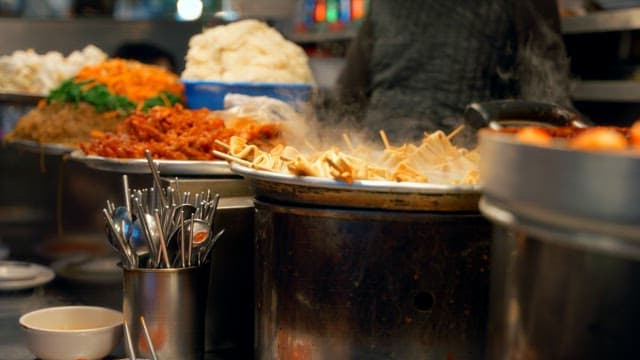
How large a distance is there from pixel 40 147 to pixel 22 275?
45 centimetres

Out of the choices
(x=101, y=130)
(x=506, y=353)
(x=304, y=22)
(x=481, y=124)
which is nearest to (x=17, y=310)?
(x=101, y=130)

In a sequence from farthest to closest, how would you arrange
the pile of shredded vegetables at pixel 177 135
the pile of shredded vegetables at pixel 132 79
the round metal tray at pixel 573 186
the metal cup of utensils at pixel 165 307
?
the pile of shredded vegetables at pixel 132 79, the pile of shredded vegetables at pixel 177 135, the metal cup of utensils at pixel 165 307, the round metal tray at pixel 573 186

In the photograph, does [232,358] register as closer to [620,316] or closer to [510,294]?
[510,294]

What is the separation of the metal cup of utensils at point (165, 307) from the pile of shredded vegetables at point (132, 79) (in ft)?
Result: 4.65

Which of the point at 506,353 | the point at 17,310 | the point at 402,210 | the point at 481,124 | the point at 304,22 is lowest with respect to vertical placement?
the point at 17,310

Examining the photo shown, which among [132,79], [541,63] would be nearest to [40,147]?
[132,79]

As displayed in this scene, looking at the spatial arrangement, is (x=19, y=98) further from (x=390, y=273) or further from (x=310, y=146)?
(x=390, y=273)

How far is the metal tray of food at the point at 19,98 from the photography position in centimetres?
328

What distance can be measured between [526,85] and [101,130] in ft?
4.96

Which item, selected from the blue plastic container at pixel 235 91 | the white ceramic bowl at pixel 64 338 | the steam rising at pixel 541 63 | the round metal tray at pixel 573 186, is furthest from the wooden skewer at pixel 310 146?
the steam rising at pixel 541 63

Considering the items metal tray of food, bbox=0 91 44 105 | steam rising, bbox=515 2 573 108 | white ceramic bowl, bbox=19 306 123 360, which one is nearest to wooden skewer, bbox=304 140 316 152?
white ceramic bowl, bbox=19 306 123 360

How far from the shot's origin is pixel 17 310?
2.34 meters

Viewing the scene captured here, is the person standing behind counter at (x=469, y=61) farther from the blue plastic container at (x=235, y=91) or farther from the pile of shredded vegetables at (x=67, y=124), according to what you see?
the pile of shredded vegetables at (x=67, y=124)

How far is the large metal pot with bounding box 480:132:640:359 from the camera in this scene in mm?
834
